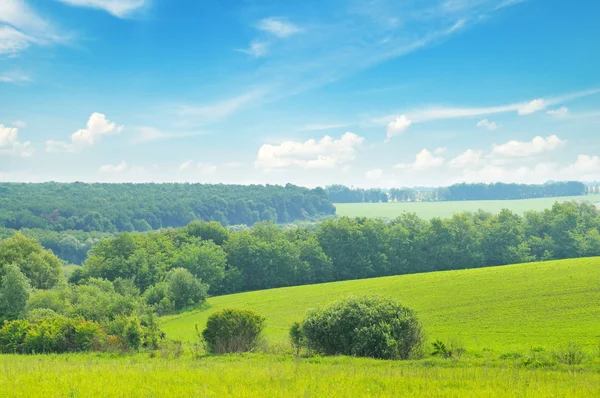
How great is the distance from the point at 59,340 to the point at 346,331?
57.4 ft

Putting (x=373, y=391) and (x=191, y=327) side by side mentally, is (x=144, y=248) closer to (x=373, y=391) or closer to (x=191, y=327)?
(x=191, y=327)

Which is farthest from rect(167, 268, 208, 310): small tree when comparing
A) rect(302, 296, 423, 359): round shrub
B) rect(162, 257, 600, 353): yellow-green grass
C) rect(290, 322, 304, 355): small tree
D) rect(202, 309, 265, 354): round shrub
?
rect(302, 296, 423, 359): round shrub

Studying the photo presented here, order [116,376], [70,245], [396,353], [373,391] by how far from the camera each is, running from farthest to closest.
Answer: [70,245] → [396,353] → [116,376] → [373,391]

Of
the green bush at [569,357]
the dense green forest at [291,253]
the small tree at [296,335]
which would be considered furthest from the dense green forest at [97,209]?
the green bush at [569,357]

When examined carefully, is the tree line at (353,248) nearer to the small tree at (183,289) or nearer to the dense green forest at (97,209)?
the small tree at (183,289)

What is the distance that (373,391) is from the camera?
35.0 feet

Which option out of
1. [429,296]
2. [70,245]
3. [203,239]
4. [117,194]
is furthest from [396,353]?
[117,194]

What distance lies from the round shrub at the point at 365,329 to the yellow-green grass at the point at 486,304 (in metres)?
3.93

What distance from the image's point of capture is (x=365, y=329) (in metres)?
23.0

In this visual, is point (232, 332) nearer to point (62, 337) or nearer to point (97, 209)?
point (62, 337)

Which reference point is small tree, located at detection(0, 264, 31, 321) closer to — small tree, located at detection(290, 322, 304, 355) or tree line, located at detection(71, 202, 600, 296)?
tree line, located at detection(71, 202, 600, 296)

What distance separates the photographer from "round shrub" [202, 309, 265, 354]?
976 inches

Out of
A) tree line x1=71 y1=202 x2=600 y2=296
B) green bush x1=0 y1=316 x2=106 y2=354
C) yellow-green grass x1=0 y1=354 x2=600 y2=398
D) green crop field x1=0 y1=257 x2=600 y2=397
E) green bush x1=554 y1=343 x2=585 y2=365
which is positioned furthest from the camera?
tree line x1=71 y1=202 x2=600 y2=296

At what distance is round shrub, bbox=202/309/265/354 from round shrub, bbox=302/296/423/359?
294 cm
